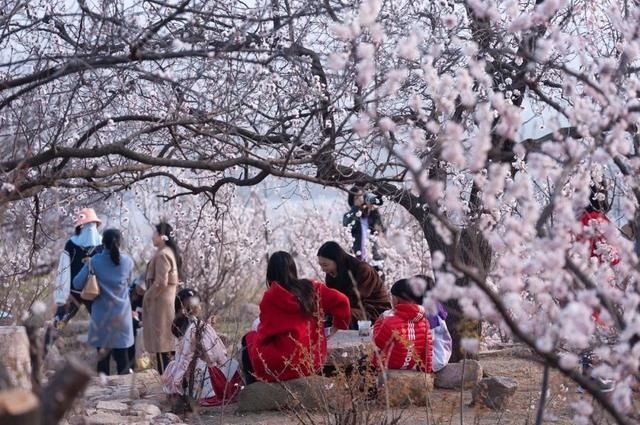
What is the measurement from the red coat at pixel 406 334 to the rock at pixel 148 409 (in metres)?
1.55

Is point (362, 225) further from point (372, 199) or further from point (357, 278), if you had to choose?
point (357, 278)

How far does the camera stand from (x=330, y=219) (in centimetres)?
1967

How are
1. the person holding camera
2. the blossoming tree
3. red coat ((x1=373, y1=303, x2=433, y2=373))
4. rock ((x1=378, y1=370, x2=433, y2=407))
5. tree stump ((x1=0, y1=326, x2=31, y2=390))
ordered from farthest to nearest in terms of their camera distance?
the person holding camera, red coat ((x1=373, y1=303, x2=433, y2=373)), rock ((x1=378, y1=370, x2=433, y2=407)), tree stump ((x1=0, y1=326, x2=31, y2=390)), the blossoming tree

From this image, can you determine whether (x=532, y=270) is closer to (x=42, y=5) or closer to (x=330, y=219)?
(x=42, y=5)

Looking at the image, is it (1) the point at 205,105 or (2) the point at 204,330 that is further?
(2) the point at 204,330

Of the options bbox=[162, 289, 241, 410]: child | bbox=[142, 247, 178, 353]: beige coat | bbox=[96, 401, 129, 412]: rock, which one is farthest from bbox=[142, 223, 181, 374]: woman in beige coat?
bbox=[96, 401, 129, 412]: rock

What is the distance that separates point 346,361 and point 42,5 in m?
3.00

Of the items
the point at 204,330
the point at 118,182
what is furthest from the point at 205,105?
the point at 204,330

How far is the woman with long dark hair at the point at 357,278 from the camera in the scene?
8.05 metres

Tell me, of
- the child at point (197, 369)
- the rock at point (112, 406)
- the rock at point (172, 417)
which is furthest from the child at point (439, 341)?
the rock at point (112, 406)

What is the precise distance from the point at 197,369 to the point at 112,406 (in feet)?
2.14

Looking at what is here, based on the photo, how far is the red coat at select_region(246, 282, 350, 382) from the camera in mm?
6984

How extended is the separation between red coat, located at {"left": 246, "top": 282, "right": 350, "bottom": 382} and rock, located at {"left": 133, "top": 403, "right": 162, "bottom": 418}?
28.1 inches

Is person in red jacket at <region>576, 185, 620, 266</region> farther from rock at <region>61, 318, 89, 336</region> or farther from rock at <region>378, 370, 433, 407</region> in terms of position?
rock at <region>61, 318, 89, 336</region>
